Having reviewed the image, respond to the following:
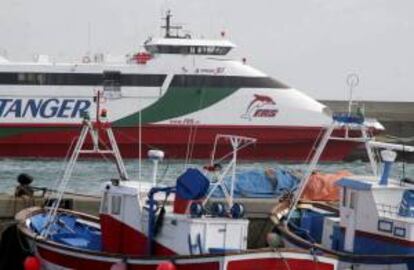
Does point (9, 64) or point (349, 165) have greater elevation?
point (9, 64)

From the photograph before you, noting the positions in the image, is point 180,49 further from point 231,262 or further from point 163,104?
point 231,262

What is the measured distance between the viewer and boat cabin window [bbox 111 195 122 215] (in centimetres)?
1277

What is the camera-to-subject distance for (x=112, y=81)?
38188 millimetres

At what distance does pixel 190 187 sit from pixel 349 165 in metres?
29.6

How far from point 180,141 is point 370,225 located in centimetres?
2565

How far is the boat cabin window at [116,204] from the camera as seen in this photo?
41.9 ft

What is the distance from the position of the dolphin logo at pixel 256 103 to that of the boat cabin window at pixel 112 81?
5.35 meters

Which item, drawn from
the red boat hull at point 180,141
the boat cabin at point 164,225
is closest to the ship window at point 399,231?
the boat cabin at point 164,225

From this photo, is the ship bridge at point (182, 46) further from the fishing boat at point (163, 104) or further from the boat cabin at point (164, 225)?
the boat cabin at point (164, 225)

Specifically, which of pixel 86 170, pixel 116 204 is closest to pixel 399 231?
pixel 116 204

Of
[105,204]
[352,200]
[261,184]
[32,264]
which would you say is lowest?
[32,264]

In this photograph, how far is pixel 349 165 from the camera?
40.5 metres

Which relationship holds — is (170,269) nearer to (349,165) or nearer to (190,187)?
(190,187)

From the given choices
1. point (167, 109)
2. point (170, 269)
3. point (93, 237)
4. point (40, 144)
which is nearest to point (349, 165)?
point (167, 109)
